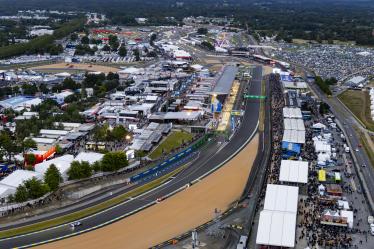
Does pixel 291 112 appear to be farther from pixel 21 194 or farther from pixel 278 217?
pixel 21 194

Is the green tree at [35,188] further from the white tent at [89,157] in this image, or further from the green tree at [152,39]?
the green tree at [152,39]

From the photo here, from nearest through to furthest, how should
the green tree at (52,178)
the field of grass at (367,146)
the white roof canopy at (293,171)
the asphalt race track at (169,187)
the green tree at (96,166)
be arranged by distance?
the asphalt race track at (169,187) < the green tree at (52,178) < the white roof canopy at (293,171) < the green tree at (96,166) < the field of grass at (367,146)

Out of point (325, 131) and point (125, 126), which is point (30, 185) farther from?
point (325, 131)

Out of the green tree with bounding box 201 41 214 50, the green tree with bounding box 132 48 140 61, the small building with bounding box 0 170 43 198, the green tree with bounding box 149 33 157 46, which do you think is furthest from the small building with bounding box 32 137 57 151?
the green tree with bounding box 149 33 157 46

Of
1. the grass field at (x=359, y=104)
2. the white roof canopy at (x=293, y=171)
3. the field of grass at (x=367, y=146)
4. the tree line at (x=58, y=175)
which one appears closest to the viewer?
the tree line at (x=58, y=175)

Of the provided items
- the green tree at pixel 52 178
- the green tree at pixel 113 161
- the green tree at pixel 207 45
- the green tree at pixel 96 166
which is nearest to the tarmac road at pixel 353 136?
the green tree at pixel 113 161

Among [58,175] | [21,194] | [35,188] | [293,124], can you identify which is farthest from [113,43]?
[21,194]

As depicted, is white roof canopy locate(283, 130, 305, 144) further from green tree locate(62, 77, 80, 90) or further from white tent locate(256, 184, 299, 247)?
green tree locate(62, 77, 80, 90)
